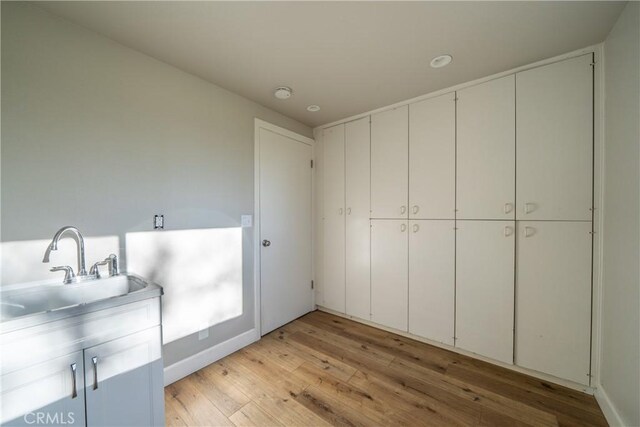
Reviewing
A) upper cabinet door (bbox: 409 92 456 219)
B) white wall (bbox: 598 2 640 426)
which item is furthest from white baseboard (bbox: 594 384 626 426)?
upper cabinet door (bbox: 409 92 456 219)

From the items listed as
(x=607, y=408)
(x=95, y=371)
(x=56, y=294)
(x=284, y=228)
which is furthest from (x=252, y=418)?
(x=607, y=408)

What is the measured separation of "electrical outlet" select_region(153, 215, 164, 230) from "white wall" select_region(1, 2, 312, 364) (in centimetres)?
4

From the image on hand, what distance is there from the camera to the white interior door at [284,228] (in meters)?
2.60

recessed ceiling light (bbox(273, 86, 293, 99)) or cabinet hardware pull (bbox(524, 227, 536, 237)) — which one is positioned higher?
recessed ceiling light (bbox(273, 86, 293, 99))

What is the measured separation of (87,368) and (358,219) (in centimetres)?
238

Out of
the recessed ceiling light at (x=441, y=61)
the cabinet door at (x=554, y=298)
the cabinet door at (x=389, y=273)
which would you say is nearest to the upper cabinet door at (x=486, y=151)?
the cabinet door at (x=554, y=298)

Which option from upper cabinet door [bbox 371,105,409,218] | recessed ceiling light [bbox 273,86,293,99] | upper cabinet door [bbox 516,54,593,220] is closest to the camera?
upper cabinet door [bbox 516,54,593,220]

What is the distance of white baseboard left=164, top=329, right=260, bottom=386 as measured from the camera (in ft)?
6.11

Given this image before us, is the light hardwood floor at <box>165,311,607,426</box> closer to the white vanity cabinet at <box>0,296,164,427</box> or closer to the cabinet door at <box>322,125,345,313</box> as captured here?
the white vanity cabinet at <box>0,296,164,427</box>

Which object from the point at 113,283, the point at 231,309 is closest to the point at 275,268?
the point at 231,309

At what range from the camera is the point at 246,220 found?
2.41 meters

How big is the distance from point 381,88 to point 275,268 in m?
2.11

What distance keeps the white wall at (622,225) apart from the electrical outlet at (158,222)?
288cm

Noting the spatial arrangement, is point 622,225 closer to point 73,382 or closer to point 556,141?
point 556,141
